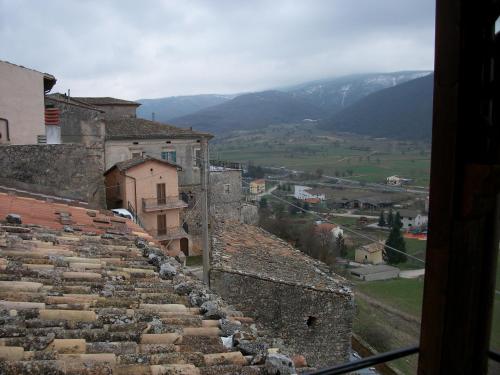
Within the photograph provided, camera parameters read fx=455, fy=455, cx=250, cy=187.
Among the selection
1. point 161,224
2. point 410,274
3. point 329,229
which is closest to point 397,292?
point 410,274

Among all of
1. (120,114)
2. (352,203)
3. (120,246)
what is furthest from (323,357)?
(120,114)

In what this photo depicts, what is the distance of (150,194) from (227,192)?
32.8 ft

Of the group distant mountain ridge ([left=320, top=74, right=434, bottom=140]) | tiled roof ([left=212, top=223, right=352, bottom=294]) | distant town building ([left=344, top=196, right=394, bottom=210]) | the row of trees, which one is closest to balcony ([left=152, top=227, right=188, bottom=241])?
the row of trees

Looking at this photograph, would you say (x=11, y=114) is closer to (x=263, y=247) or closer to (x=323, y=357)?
(x=263, y=247)

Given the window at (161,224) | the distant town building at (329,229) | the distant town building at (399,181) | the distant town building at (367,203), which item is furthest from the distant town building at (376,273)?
the window at (161,224)

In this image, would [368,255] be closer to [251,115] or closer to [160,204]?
[160,204]

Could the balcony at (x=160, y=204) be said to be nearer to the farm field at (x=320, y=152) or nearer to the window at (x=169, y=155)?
the window at (x=169, y=155)

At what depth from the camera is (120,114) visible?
38.3 metres

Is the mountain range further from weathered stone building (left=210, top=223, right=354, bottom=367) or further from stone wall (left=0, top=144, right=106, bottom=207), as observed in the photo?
stone wall (left=0, top=144, right=106, bottom=207)

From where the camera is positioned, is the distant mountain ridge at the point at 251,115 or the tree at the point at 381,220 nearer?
the tree at the point at 381,220

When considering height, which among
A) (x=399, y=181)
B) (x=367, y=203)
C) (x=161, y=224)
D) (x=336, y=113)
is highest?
(x=336, y=113)

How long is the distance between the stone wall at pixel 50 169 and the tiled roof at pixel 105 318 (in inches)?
188

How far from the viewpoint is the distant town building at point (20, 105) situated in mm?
12188

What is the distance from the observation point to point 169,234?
1067 inches
